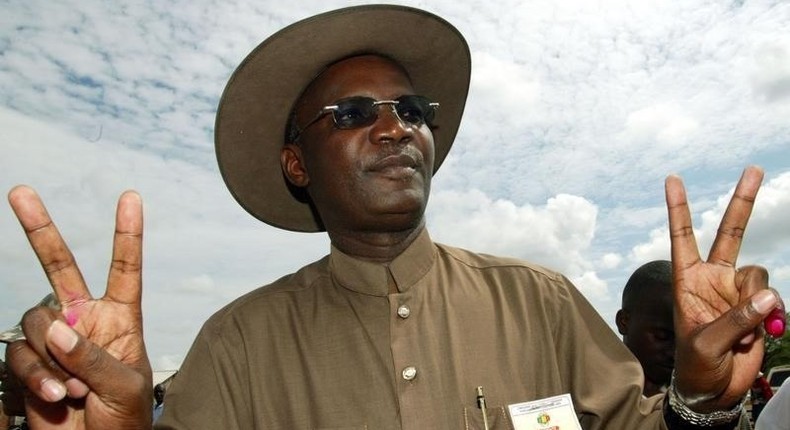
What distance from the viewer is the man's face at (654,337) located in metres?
5.62

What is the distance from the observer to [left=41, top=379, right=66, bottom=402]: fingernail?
6.28ft

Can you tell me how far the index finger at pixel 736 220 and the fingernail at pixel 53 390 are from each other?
2139mm

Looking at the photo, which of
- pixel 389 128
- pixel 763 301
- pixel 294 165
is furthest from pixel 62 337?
pixel 763 301

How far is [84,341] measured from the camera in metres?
1.99

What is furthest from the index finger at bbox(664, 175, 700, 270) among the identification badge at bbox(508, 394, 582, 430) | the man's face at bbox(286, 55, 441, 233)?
the man's face at bbox(286, 55, 441, 233)

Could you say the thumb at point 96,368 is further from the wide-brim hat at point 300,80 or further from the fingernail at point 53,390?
the wide-brim hat at point 300,80

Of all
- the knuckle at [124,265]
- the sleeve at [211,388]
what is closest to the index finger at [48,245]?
the knuckle at [124,265]

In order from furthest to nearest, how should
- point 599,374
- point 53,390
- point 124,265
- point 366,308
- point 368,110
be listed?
1. point 368,110
2. point 366,308
3. point 599,374
4. point 124,265
5. point 53,390

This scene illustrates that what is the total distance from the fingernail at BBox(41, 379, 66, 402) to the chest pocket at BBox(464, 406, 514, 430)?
4.52ft

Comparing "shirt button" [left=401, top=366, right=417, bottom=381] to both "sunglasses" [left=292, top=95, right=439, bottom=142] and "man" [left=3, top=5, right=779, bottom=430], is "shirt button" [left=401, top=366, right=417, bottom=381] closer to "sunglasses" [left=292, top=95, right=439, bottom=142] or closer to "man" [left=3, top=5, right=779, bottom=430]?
"man" [left=3, top=5, right=779, bottom=430]

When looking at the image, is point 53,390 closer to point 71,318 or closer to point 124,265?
point 71,318

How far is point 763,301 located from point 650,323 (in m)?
3.92

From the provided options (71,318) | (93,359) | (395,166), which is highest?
(395,166)

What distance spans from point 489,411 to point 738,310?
0.94 m
